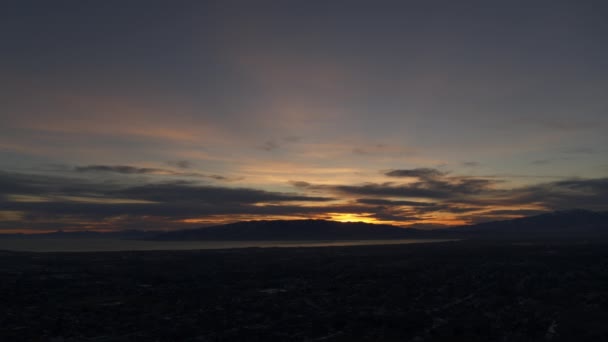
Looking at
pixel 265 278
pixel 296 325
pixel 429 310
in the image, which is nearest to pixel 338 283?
pixel 265 278

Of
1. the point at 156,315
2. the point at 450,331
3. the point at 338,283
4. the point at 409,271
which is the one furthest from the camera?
the point at 409,271

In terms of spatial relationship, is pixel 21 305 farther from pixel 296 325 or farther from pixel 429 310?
pixel 429 310

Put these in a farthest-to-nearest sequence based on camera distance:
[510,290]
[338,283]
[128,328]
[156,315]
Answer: [338,283] < [510,290] < [156,315] < [128,328]

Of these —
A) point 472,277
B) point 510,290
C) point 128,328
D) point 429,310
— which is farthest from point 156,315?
point 472,277

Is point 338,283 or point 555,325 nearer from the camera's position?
point 555,325

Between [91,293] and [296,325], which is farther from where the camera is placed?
[91,293]

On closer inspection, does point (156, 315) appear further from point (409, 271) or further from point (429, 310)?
point (409, 271)
